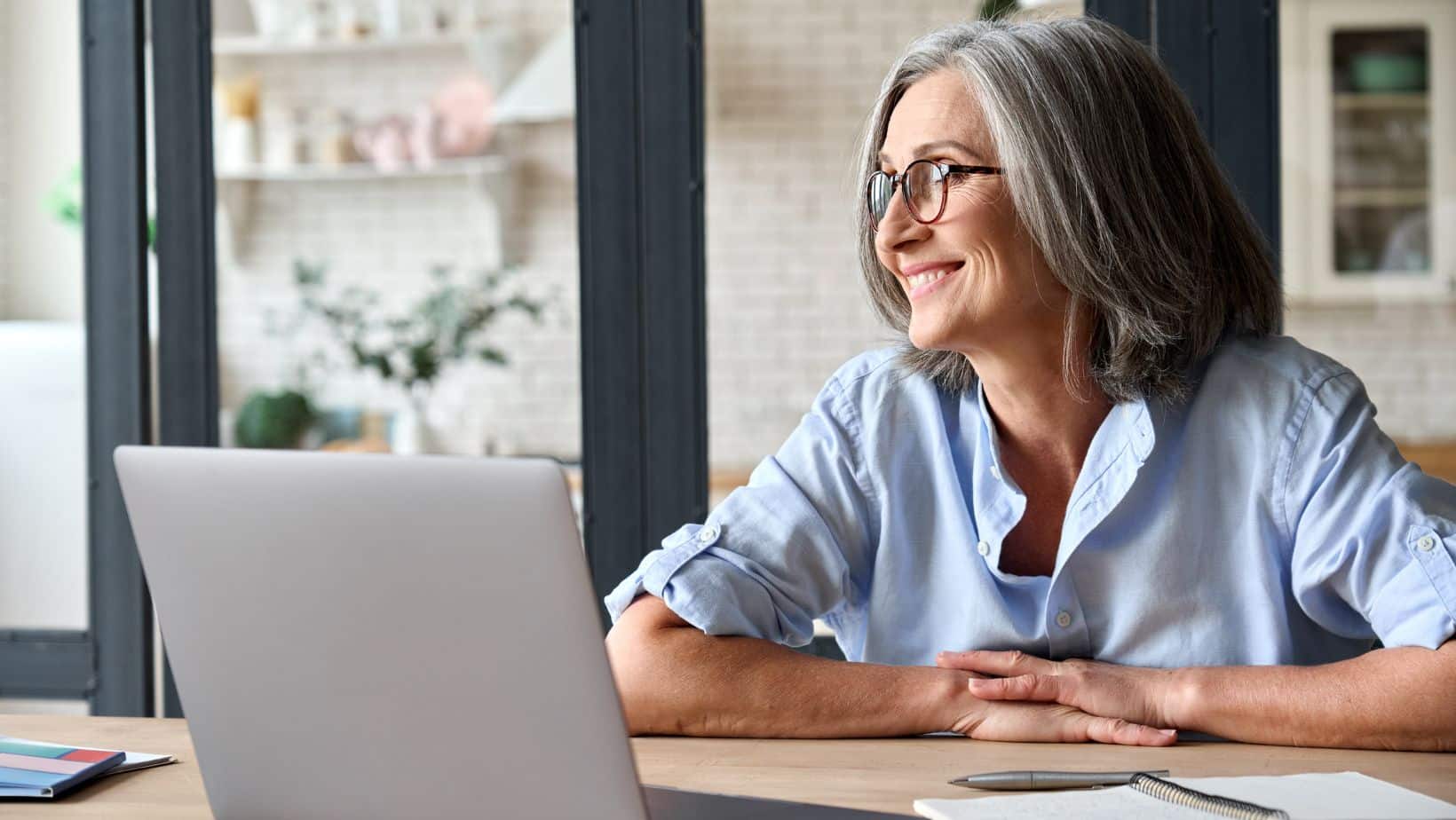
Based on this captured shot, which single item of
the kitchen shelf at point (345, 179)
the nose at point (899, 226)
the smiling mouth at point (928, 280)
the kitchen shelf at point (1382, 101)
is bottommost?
the smiling mouth at point (928, 280)

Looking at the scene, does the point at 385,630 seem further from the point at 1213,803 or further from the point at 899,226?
the point at 899,226

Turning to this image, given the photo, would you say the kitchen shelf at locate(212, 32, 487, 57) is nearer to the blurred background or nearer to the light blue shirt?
the blurred background

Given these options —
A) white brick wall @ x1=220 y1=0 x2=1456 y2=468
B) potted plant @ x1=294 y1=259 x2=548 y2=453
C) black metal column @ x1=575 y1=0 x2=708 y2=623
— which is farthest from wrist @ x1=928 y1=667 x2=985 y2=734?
potted plant @ x1=294 y1=259 x2=548 y2=453

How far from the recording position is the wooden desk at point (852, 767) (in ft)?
3.30

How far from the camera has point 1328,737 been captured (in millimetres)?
1177

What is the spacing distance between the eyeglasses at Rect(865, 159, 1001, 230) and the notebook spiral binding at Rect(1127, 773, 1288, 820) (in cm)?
72

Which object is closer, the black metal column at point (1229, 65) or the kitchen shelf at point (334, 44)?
the black metal column at point (1229, 65)

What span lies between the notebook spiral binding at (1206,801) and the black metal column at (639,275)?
1414 mm

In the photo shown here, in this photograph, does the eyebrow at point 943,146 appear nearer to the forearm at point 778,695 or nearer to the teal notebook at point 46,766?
the forearm at point 778,695

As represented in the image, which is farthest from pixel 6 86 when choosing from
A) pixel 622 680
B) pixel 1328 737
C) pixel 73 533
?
pixel 1328 737

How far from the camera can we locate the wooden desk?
1007 millimetres

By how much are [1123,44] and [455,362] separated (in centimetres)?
382

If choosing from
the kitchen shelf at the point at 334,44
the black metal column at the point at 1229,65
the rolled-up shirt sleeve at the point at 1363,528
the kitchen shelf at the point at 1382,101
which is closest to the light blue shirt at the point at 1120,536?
the rolled-up shirt sleeve at the point at 1363,528

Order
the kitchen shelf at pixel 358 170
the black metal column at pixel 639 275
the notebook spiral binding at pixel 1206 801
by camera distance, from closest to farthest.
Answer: the notebook spiral binding at pixel 1206 801 → the black metal column at pixel 639 275 → the kitchen shelf at pixel 358 170
